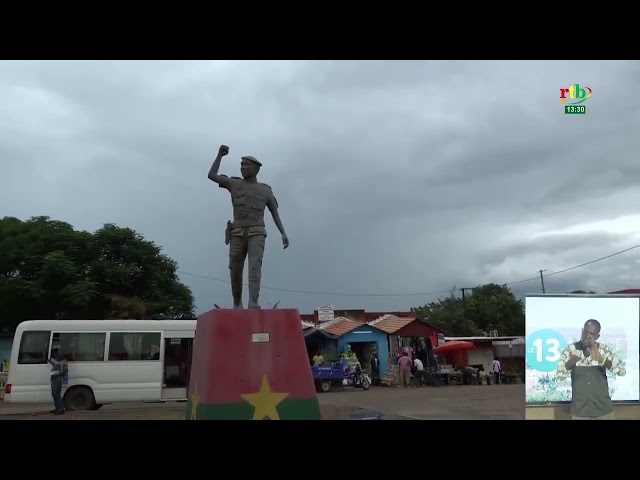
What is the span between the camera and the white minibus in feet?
38.8

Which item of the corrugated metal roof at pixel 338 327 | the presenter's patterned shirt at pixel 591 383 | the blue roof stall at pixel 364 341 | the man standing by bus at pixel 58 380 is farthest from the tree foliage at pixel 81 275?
the presenter's patterned shirt at pixel 591 383

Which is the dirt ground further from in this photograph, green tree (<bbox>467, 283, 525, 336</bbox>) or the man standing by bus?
green tree (<bbox>467, 283, 525, 336</bbox>)

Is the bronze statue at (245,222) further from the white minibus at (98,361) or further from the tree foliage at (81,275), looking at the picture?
the tree foliage at (81,275)

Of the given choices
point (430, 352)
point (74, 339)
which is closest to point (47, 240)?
point (74, 339)

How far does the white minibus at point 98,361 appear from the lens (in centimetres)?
1182

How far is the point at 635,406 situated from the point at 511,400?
7.03 metres

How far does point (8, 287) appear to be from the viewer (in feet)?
60.8

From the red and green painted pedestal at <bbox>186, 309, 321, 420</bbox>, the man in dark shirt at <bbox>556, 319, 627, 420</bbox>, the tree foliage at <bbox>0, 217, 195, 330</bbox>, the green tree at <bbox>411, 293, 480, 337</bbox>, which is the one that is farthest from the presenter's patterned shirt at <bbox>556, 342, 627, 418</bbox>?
the green tree at <bbox>411, 293, 480, 337</bbox>

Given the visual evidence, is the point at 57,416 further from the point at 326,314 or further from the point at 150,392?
the point at 326,314

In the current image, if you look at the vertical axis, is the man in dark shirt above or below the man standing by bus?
above

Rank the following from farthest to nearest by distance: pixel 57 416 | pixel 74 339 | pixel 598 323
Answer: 1. pixel 74 339
2. pixel 57 416
3. pixel 598 323

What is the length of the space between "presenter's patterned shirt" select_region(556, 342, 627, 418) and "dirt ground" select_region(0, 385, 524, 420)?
326 centimetres

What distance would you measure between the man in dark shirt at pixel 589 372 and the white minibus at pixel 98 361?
912 centimetres
